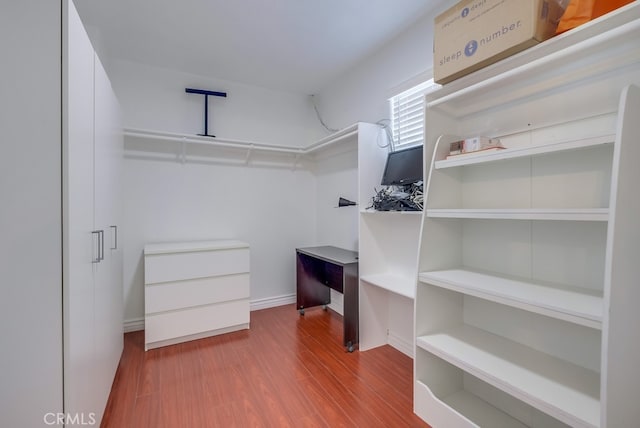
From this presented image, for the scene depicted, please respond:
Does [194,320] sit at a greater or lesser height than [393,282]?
lesser

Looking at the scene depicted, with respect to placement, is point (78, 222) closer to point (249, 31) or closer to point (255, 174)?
point (249, 31)

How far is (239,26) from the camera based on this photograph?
220 centimetres

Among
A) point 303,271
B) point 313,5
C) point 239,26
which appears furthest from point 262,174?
point 313,5

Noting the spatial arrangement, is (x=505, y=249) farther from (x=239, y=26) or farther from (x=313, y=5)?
(x=239, y=26)

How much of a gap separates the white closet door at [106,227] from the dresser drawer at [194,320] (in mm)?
281

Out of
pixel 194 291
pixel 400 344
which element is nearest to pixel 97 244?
pixel 194 291

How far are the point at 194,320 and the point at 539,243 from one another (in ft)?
8.63

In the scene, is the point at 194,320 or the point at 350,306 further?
the point at 194,320

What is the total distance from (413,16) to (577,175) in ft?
5.31

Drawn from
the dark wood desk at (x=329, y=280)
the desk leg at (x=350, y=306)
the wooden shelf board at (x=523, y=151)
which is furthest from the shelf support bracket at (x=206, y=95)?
the wooden shelf board at (x=523, y=151)

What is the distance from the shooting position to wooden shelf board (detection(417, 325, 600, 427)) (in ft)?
3.24

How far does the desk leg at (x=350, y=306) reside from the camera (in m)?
2.33

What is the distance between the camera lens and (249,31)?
226 centimetres

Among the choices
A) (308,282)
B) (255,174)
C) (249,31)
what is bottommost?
(308,282)
